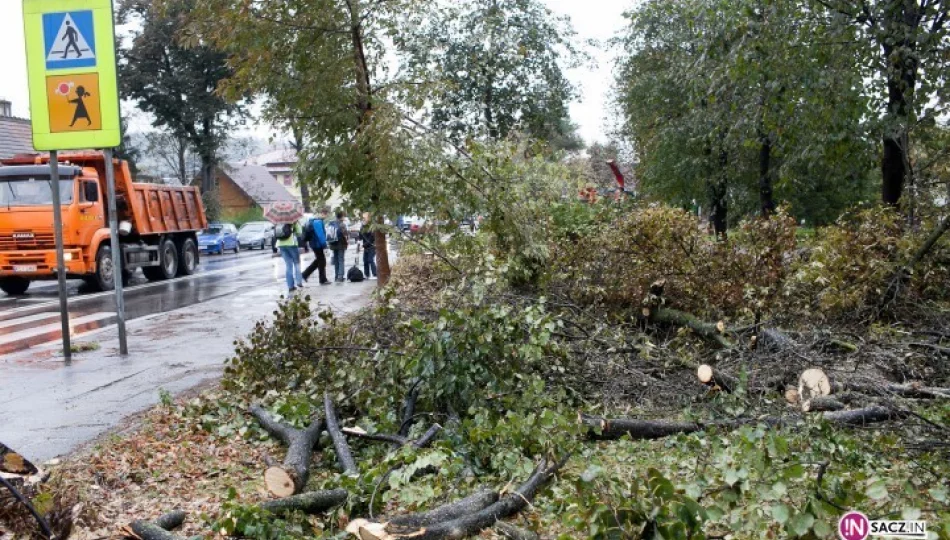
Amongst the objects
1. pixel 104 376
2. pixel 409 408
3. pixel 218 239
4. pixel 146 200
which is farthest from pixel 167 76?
pixel 409 408

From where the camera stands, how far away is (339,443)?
570 centimetres

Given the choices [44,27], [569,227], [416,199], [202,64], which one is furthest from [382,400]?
[202,64]

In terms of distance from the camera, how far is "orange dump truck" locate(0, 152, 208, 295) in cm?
1848

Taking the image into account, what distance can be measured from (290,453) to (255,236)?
141 ft

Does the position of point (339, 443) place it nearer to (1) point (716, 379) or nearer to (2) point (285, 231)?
(1) point (716, 379)

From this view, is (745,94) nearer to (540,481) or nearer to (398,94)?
(398,94)

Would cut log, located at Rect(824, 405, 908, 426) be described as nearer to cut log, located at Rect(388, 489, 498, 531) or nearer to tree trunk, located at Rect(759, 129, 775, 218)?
cut log, located at Rect(388, 489, 498, 531)

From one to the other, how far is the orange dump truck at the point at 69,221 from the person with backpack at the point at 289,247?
375 cm

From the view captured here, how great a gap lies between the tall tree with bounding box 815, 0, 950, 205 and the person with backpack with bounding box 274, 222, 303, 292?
10716 millimetres

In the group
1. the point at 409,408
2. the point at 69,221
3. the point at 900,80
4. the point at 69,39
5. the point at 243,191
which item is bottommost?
the point at 409,408

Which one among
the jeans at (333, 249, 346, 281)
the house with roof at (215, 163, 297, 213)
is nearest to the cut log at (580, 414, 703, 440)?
the jeans at (333, 249, 346, 281)

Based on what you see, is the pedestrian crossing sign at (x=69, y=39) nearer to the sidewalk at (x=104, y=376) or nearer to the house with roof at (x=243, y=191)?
the sidewalk at (x=104, y=376)

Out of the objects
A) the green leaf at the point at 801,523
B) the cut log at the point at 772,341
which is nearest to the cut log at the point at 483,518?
the green leaf at the point at 801,523

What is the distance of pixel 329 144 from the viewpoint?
32.4 feet
